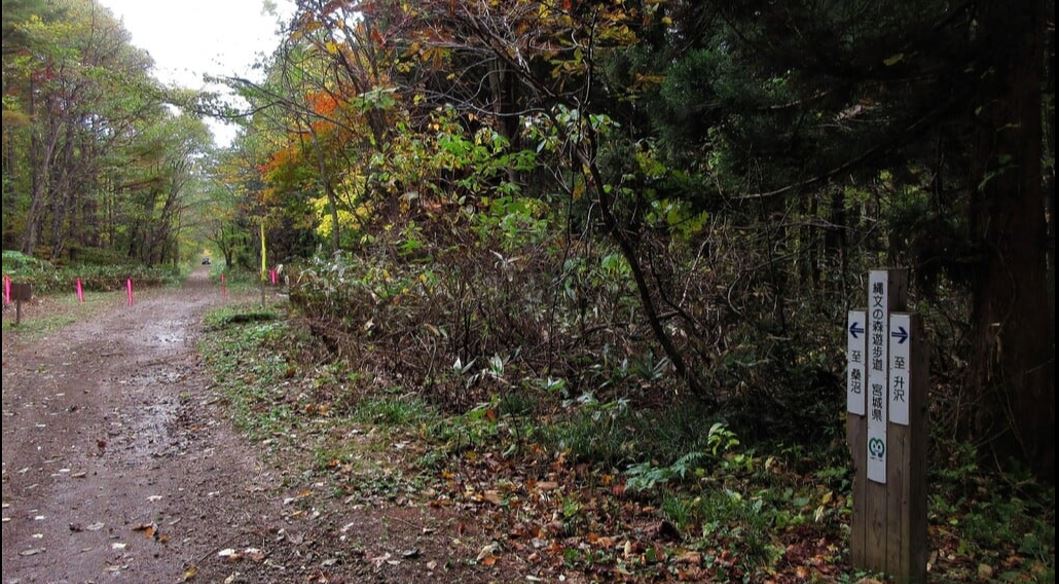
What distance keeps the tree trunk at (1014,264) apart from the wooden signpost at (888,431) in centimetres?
176

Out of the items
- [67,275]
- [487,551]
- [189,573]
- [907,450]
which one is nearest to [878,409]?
[907,450]

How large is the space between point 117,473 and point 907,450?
5769mm

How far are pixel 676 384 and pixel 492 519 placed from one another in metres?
2.43

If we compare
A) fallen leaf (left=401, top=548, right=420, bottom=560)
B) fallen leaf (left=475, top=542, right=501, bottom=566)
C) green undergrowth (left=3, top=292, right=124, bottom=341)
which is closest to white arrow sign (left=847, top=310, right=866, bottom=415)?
fallen leaf (left=475, top=542, right=501, bottom=566)

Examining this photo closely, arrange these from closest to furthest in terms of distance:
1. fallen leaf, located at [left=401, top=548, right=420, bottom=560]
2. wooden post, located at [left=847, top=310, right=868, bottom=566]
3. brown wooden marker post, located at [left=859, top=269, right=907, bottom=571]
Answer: brown wooden marker post, located at [left=859, top=269, right=907, bottom=571], wooden post, located at [left=847, top=310, right=868, bottom=566], fallen leaf, located at [left=401, top=548, right=420, bottom=560]

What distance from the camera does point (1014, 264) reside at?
14.9 feet

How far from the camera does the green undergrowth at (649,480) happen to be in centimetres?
378

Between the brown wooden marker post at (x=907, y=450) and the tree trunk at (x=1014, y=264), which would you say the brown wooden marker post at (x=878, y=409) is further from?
the tree trunk at (x=1014, y=264)

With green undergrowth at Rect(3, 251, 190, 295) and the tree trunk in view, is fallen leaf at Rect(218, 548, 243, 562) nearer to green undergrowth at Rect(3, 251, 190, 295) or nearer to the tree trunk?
the tree trunk

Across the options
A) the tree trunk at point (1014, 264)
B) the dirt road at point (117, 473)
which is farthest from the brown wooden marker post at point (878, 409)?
the dirt road at point (117, 473)

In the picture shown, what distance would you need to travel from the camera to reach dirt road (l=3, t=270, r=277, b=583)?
3.84 m

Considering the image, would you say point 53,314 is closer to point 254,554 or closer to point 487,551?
point 254,554

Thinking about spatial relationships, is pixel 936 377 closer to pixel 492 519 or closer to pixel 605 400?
pixel 605 400

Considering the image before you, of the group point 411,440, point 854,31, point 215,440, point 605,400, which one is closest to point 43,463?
point 215,440
